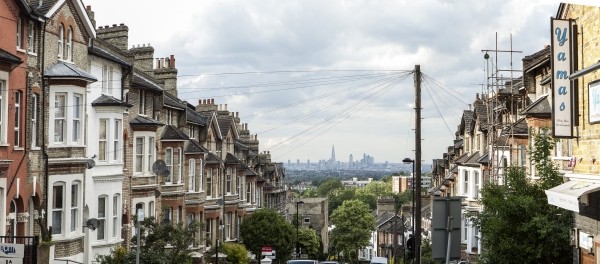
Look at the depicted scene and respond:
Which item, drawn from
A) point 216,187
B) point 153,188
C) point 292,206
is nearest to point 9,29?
point 153,188

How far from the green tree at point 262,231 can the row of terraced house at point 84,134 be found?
33.7ft

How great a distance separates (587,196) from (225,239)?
42.1m

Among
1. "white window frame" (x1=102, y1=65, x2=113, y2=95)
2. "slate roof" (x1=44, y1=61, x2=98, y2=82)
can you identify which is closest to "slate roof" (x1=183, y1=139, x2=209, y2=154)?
"white window frame" (x1=102, y1=65, x2=113, y2=95)

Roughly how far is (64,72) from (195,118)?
78.0 feet

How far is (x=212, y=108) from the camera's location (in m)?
62.2

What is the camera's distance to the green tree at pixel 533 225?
27.1 metres

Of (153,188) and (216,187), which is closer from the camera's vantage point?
(153,188)

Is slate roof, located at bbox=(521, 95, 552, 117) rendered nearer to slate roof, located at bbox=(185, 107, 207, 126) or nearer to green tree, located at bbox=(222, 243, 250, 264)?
slate roof, located at bbox=(185, 107, 207, 126)

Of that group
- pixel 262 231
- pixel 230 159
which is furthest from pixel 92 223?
pixel 262 231

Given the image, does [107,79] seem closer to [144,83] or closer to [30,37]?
[144,83]

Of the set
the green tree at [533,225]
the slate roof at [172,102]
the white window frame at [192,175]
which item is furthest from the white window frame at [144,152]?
the green tree at [533,225]

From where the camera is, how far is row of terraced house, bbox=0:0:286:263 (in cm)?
2873

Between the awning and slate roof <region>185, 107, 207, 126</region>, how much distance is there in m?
33.8

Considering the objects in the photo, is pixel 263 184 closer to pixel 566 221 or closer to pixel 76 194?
pixel 76 194
